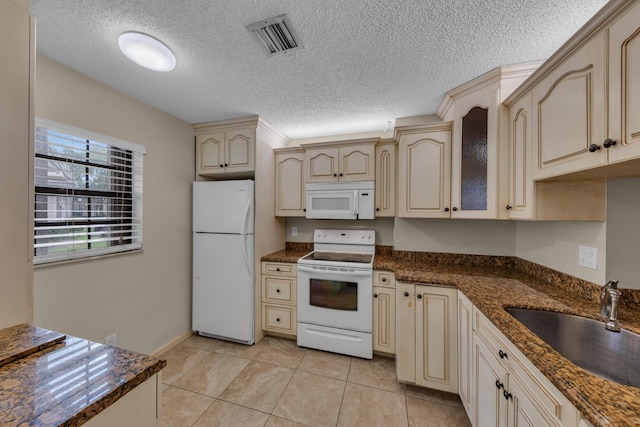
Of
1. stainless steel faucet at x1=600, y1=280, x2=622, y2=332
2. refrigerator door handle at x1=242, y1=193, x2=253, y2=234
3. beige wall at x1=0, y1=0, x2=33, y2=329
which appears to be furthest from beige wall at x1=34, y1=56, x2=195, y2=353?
stainless steel faucet at x1=600, y1=280, x2=622, y2=332

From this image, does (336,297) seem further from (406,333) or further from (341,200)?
(341,200)

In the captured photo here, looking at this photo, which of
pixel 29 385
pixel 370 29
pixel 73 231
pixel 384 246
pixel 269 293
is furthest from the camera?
pixel 384 246

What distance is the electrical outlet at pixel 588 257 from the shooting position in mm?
1301

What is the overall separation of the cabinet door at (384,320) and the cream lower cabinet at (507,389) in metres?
0.80

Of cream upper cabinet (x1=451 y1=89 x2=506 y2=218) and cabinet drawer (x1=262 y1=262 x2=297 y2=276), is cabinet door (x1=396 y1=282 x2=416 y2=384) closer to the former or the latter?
cream upper cabinet (x1=451 y1=89 x2=506 y2=218)

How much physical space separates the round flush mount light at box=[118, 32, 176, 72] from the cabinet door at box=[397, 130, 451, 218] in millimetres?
1869

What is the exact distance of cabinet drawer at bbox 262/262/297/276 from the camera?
2512 mm

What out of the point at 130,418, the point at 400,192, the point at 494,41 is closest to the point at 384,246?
the point at 400,192

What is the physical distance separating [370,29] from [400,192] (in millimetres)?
1317

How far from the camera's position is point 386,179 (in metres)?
2.51

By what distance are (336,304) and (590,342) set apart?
65.0 inches

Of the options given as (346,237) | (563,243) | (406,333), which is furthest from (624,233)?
(346,237)

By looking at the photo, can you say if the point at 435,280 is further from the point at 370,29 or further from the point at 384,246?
the point at 370,29

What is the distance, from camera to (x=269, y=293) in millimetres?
2576
